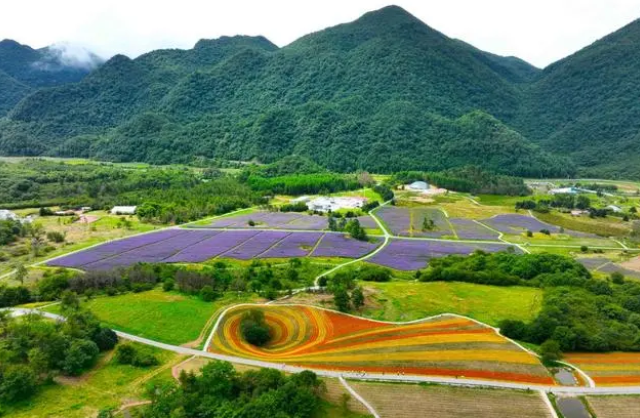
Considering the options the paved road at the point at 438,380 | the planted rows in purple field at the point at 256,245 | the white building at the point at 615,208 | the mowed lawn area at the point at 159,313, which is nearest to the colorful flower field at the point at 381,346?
the paved road at the point at 438,380

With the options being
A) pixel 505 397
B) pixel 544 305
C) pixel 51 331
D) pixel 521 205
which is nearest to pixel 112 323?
pixel 51 331

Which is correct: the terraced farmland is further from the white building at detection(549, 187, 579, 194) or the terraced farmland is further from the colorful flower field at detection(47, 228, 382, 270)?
the white building at detection(549, 187, 579, 194)

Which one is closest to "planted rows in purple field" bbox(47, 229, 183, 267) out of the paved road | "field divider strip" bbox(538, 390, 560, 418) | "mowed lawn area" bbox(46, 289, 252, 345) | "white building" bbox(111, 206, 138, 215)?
"mowed lawn area" bbox(46, 289, 252, 345)

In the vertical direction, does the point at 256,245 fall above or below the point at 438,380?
above

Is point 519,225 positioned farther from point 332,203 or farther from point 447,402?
point 447,402

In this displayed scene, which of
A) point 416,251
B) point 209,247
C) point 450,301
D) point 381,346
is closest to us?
point 381,346

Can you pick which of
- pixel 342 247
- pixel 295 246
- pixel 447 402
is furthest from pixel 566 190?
pixel 447 402
